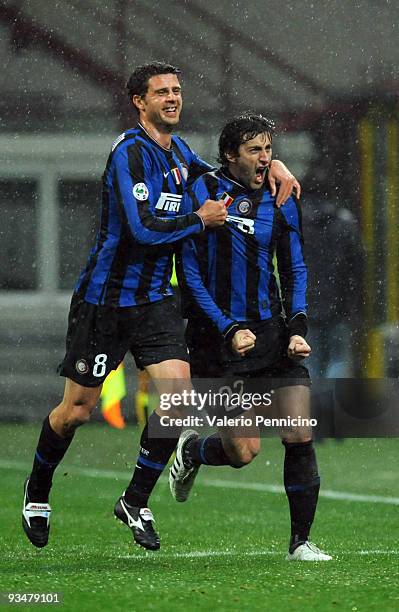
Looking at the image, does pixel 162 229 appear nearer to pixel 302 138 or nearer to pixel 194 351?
pixel 194 351

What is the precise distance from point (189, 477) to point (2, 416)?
6046mm

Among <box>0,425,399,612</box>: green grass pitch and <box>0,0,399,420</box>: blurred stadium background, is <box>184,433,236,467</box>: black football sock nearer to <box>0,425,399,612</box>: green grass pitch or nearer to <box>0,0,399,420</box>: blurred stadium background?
<box>0,425,399,612</box>: green grass pitch

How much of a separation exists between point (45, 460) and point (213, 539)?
1.08m

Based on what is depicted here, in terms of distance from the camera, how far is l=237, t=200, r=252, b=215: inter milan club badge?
5992 millimetres

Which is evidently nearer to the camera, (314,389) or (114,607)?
(114,607)

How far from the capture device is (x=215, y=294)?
605cm

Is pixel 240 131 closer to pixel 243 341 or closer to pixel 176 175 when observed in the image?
pixel 176 175

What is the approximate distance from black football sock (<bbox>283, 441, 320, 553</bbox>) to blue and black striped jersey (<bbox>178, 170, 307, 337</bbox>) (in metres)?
0.49

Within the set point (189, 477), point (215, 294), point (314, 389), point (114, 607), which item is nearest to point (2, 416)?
point (314, 389)

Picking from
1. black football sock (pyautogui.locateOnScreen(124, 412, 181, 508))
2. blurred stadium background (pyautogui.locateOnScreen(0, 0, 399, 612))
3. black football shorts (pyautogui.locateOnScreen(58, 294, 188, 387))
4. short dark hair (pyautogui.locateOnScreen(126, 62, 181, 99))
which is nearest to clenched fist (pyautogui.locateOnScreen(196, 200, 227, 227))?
black football shorts (pyautogui.locateOnScreen(58, 294, 188, 387))

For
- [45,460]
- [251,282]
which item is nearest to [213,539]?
[45,460]

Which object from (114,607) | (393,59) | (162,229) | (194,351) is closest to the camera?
(114,607)

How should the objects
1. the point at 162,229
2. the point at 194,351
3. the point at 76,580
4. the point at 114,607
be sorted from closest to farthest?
the point at 114,607
the point at 76,580
the point at 162,229
the point at 194,351

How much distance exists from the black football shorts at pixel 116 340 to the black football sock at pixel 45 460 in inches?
9.3
